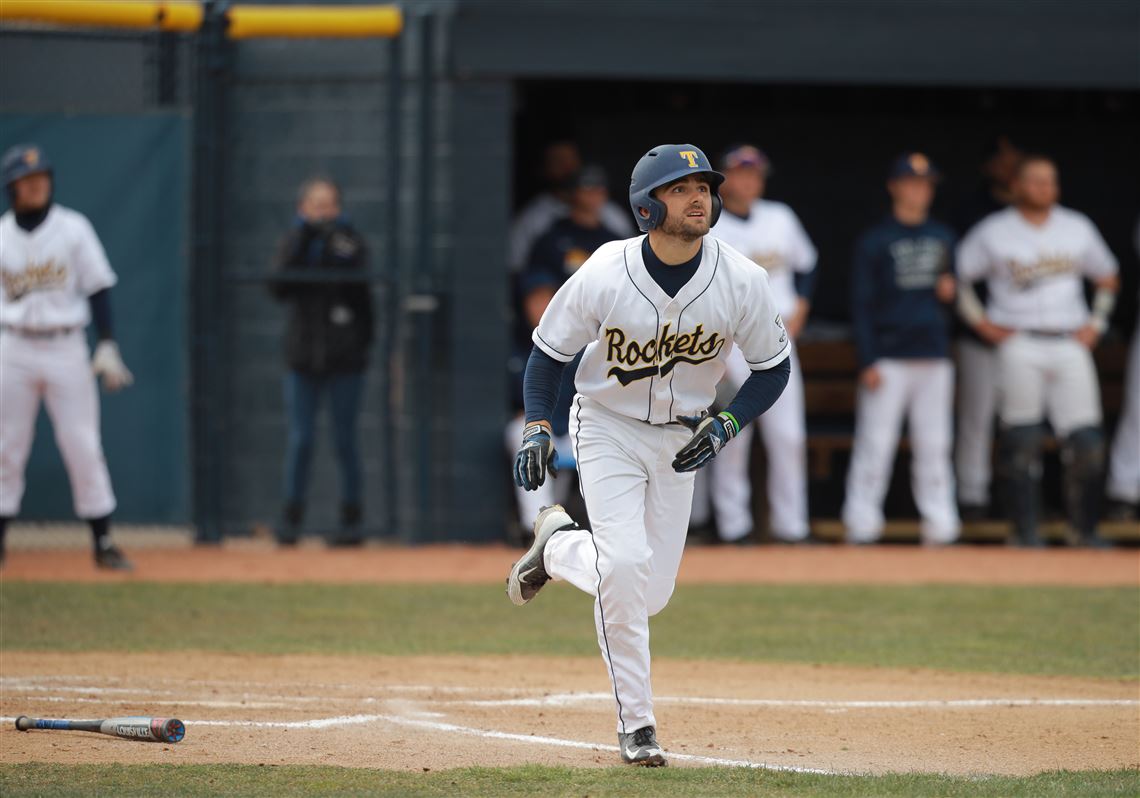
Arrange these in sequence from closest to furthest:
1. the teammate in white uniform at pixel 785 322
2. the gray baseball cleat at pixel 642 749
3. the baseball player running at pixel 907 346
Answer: the gray baseball cleat at pixel 642 749 < the teammate in white uniform at pixel 785 322 < the baseball player running at pixel 907 346

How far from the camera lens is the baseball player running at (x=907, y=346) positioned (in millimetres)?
10898

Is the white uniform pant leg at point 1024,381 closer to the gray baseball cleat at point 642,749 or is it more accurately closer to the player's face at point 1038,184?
the player's face at point 1038,184

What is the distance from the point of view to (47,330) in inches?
367

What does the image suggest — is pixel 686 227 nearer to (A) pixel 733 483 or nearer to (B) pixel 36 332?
(B) pixel 36 332

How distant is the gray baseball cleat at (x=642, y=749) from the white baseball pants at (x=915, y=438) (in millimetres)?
6055

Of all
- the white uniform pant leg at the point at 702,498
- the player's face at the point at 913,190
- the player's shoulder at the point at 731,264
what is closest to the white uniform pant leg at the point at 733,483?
the white uniform pant leg at the point at 702,498

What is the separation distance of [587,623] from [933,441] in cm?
319

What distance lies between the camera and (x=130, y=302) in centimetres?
1098

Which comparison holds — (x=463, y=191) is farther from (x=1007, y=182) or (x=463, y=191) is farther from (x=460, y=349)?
(x=1007, y=182)

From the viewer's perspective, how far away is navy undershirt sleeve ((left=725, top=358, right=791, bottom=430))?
5527mm

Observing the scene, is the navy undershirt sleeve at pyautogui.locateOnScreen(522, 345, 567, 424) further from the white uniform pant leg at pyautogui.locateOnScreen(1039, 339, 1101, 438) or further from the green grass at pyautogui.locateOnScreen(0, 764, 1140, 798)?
the white uniform pant leg at pyautogui.locateOnScreen(1039, 339, 1101, 438)

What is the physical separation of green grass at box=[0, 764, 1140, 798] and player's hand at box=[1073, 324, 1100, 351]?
20.4 feet

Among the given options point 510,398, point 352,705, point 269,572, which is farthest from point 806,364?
point 352,705

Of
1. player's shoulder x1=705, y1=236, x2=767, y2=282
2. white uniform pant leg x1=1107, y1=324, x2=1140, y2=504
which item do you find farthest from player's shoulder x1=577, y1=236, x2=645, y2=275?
white uniform pant leg x1=1107, y1=324, x2=1140, y2=504
